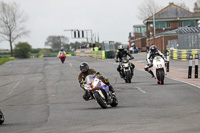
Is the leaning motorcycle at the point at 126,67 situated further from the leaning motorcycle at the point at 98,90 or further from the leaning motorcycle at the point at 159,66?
the leaning motorcycle at the point at 98,90

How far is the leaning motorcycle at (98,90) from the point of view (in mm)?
11180

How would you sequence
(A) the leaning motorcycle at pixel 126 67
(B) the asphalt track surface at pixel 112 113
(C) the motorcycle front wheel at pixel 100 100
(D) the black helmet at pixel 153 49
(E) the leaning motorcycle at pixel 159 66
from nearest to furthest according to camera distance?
(B) the asphalt track surface at pixel 112 113, (C) the motorcycle front wheel at pixel 100 100, (E) the leaning motorcycle at pixel 159 66, (D) the black helmet at pixel 153 49, (A) the leaning motorcycle at pixel 126 67

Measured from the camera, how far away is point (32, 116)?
35.7ft

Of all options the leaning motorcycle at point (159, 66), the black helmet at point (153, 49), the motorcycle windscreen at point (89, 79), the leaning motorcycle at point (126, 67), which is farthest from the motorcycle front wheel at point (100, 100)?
the leaning motorcycle at point (126, 67)

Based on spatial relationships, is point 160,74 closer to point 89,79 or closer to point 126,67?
point 126,67

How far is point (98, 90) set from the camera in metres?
11.2

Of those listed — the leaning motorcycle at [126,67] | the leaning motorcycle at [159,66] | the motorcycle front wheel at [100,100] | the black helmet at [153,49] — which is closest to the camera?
the motorcycle front wheel at [100,100]

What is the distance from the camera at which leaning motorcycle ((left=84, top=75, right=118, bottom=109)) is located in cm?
1118

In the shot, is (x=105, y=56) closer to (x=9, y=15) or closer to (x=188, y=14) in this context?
(x=188, y=14)

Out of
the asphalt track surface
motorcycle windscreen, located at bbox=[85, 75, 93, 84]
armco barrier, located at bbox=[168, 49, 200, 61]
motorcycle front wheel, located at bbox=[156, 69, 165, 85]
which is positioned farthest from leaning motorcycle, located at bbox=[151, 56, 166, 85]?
armco barrier, located at bbox=[168, 49, 200, 61]

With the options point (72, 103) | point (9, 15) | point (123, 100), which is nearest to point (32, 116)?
point (72, 103)

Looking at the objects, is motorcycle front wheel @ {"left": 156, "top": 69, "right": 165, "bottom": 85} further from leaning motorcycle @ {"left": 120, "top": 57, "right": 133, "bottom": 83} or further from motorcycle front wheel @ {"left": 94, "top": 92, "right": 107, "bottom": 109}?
motorcycle front wheel @ {"left": 94, "top": 92, "right": 107, "bottom": 109}

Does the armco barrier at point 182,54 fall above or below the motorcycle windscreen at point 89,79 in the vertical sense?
below

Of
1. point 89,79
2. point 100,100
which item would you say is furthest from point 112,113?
point 89,79
